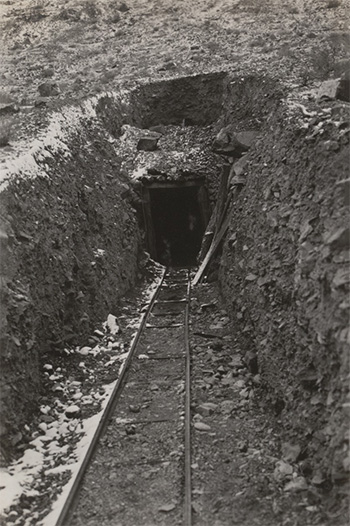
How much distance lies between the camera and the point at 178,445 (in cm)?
794

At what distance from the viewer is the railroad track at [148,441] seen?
675 centimetres

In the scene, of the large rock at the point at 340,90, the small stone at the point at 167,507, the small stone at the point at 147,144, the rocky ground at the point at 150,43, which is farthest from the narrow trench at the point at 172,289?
the large rock at the point at 340,90

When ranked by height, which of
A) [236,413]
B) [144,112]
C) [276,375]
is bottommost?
[236,413]

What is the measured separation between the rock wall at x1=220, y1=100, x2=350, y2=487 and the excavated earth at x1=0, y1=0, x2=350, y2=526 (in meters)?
0.04

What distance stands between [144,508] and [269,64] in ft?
55.4

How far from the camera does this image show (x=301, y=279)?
26.6 feet

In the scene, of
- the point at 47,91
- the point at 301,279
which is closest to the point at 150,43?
the point at 47,91

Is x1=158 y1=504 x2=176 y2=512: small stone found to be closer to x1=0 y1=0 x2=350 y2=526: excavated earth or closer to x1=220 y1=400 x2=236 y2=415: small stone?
x1=0 y1=0 x2=350 y2=526: excavated earth

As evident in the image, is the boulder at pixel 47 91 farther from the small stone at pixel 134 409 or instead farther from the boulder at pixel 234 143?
the small stone at pixel 134 409

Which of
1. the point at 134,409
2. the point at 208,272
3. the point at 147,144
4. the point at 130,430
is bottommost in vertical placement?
the point at 208,272

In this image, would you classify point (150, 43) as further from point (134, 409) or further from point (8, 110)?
point (134, 409)

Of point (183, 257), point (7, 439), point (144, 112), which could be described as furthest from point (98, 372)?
point (144, 112)

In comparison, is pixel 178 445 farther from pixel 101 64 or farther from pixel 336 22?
pixel 336 22

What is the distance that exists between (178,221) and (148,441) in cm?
1125
